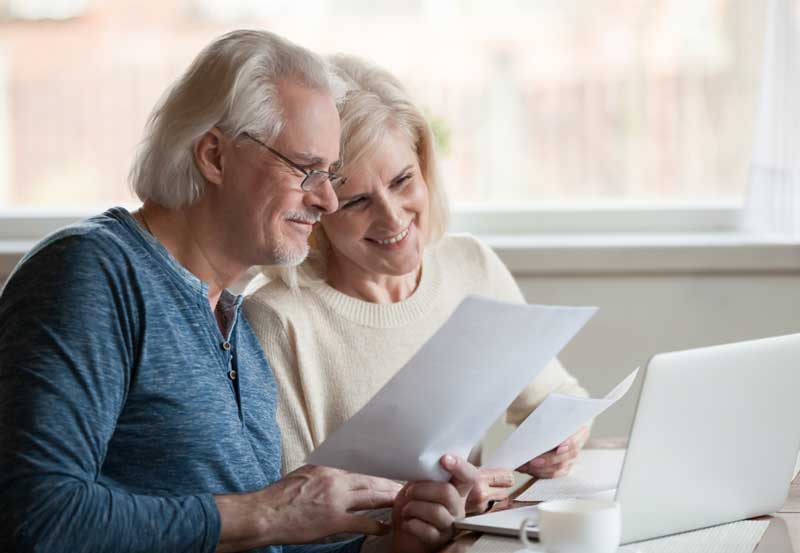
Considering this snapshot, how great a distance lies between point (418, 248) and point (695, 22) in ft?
4.94

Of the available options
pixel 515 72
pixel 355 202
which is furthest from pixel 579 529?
pixel 515 72

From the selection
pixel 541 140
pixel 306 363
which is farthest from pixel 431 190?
pixel 541 140

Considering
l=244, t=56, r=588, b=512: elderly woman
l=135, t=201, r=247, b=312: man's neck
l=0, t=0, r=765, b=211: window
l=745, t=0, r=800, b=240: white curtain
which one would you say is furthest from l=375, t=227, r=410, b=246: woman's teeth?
l=745, t=0, r=800, b=240: white curtain

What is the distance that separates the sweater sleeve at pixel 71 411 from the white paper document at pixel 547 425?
15.7 inches

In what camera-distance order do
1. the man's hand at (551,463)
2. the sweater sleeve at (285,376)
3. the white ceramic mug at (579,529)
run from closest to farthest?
1. the white ceramic mug at (579,529)
2. the man's hand at (551,463)
3. the sweater sleeve at (285,376)

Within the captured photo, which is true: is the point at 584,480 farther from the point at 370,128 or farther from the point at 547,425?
the point at 370,128

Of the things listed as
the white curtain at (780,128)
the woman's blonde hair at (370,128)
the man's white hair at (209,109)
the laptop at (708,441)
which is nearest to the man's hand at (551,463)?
the laptop at (708,441)

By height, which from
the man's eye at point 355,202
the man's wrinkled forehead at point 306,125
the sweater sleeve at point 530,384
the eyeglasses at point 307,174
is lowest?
the sweater sleeve at point 530,384

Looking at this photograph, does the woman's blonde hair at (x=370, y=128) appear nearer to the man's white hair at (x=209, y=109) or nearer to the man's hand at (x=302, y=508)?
the man's white hair at (x=209, y=109)

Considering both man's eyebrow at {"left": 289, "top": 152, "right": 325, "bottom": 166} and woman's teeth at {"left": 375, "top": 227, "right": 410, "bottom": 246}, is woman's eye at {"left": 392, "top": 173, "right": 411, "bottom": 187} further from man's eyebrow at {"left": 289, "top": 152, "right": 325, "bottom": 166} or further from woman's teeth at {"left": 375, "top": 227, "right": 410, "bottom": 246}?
man's eyebrow at {"left": 289, "top": 152, "right": 325, "bottom": 166}

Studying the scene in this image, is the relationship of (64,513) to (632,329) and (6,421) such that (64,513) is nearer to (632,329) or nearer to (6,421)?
(6,421)

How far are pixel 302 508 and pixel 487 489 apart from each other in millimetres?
252

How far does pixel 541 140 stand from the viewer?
3230mm

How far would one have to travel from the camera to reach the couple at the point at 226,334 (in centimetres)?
132
